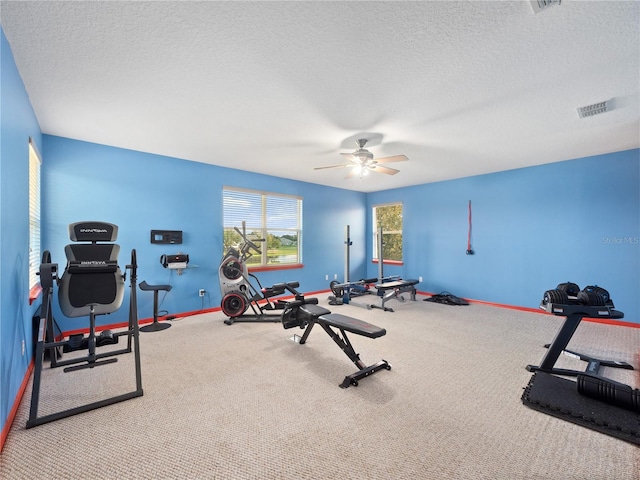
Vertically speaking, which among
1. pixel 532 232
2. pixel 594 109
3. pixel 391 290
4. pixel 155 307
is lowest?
pixel 391 290

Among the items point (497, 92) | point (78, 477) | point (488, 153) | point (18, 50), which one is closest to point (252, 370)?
point (78, 477)

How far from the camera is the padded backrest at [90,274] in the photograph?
2.36m

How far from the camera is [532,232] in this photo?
520 cm

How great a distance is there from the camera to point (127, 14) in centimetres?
173

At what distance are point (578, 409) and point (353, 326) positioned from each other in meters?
1.80

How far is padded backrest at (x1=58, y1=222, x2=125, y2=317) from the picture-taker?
2.36m

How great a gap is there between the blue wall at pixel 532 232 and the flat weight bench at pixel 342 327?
4091 millimetres

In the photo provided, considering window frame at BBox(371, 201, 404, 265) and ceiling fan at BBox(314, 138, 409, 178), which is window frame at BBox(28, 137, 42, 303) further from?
window frame at BBox(371, 201, 404, 265)

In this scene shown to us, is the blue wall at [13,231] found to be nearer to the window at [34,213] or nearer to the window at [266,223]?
the window at [34,213]

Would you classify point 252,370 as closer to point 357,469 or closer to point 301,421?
point 301,421

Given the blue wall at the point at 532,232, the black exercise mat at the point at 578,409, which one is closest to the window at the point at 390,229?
the blue wall at the point at 532,232

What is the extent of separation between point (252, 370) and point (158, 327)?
214cm

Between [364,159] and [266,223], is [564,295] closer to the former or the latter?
[364,159]

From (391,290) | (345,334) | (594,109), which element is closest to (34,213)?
(345,334)
